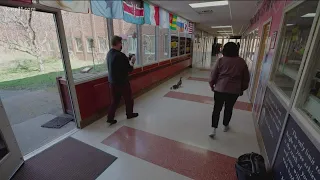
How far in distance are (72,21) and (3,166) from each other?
2.12m

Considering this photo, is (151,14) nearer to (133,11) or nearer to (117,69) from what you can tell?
(133,11)

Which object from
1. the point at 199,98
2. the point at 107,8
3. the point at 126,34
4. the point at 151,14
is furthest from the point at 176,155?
the point at 151,14

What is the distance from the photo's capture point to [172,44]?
252 inches

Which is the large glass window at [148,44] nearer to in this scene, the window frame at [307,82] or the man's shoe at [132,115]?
the man's shoe at [132,115]

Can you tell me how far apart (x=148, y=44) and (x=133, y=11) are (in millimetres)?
1400

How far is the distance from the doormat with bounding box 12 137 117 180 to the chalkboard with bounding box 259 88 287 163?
6.44 feet

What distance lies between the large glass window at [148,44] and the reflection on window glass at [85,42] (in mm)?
1514

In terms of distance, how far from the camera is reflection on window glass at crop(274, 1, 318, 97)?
64.7 inches

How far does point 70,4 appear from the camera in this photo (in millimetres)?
2105

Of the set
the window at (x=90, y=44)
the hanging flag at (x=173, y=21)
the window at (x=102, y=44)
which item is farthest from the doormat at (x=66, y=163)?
the hanging flag at (x=173, y=21)

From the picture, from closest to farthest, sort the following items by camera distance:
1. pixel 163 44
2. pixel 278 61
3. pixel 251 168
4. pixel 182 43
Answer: pixel 251 168
pixel 278 61
pixel 163 44
pixel 182 43

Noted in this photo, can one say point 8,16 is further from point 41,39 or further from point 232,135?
point 232,135

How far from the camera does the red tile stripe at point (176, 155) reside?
5.96 ft

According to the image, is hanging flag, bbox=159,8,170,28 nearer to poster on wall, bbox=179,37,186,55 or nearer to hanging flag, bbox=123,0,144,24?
hanging flag, bbox=123,0,144,24
